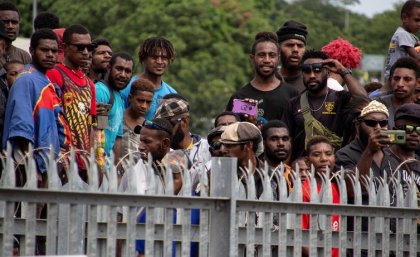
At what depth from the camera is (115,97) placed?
13.8 metres

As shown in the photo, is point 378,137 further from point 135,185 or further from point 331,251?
point 135,185

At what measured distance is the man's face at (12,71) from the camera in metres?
12.3

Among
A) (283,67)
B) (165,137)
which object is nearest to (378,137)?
(165,137)

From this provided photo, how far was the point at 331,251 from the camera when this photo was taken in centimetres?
942

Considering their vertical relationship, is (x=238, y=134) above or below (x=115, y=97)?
below

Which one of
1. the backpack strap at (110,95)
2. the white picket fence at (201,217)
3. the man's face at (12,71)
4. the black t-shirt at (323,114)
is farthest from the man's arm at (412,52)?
the white picket fence at (201,217)

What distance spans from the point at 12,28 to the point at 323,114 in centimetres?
310

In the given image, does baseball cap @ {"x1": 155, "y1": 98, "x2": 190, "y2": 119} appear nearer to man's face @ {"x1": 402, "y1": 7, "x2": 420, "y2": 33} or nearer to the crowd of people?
the crowd of people

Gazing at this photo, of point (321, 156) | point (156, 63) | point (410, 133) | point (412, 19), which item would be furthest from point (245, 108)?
point (412, 19)

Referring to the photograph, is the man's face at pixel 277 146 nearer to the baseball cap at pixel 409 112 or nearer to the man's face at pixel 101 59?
the baseball cap at pixel 409 112

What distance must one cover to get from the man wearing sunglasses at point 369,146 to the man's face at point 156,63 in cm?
265

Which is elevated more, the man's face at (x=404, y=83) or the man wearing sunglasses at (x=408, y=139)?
the man's face at (x=404, y=83)

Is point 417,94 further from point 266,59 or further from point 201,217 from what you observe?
point 201,217

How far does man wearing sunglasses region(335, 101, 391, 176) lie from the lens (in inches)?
437
